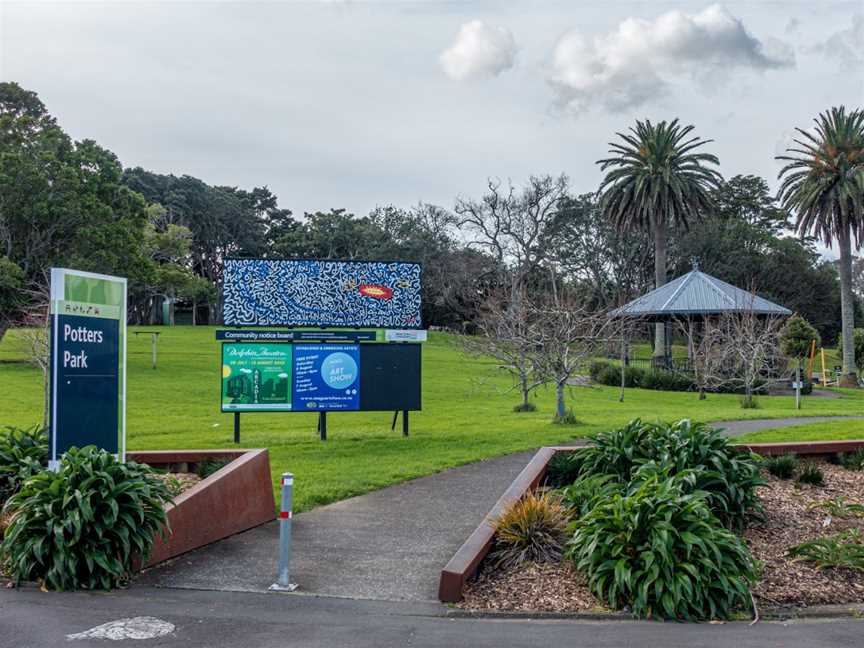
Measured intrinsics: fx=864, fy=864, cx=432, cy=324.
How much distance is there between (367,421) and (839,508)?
14366 millimetres

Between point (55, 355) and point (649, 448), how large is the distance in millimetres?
6229

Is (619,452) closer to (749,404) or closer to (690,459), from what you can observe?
(690,459)

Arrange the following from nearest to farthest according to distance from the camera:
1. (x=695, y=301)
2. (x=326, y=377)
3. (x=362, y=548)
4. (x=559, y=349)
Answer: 1. (x=362, y=548)
2. (x=326, y=377)
3. (x=559, y=349)
4. (x=695, y=301)

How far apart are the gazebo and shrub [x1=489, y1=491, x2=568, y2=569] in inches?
1303

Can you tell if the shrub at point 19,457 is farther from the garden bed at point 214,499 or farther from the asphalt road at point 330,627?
the asphalt road at point 330,627

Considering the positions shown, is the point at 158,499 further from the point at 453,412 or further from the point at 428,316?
the point at 428,316

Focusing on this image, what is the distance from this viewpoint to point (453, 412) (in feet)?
85.0

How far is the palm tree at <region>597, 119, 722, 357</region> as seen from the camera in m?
54.7

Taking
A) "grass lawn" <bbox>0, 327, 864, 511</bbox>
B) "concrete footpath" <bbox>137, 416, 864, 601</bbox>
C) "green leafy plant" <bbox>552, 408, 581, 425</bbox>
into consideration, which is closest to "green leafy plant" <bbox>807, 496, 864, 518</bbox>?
"concrete footpath" <bbox>137, 416, 864, 601</bbox>

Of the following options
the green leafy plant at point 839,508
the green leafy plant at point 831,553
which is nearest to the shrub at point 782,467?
the green leafy plant at point 839,508

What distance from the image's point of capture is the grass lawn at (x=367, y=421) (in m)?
14.0

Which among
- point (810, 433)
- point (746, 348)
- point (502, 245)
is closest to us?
point (810, 433)

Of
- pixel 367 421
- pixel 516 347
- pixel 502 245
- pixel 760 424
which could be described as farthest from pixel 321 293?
pixel 502 245

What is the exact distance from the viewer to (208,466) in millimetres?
10633
